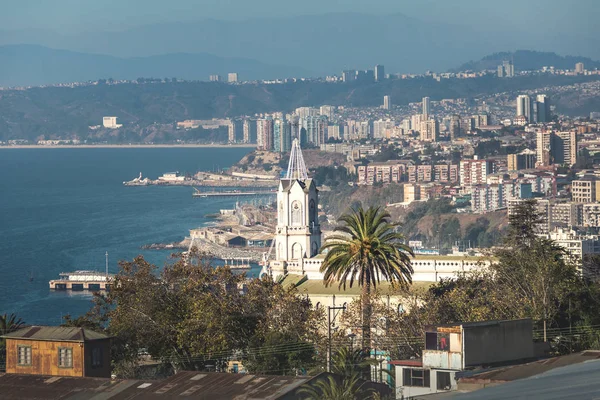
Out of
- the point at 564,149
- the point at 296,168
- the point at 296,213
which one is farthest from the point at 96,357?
the point at 564,149

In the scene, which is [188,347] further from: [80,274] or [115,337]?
[80,274]

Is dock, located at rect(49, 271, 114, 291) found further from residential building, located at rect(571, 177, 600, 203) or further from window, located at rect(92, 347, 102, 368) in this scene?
window, located at rect(92, 347, 102, 368)

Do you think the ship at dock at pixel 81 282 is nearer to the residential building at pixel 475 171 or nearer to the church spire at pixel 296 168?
the church spire at pixel 296 168

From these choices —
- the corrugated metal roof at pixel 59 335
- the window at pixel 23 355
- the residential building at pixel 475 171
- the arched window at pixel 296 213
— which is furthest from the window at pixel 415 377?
Answer: the residential building at pixel 475 171

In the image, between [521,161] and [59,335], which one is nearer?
[59,335]

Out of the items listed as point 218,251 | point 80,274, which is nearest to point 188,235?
point 218,251

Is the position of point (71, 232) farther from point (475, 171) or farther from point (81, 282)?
point (475, 171)

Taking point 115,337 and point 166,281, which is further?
point 166,281
